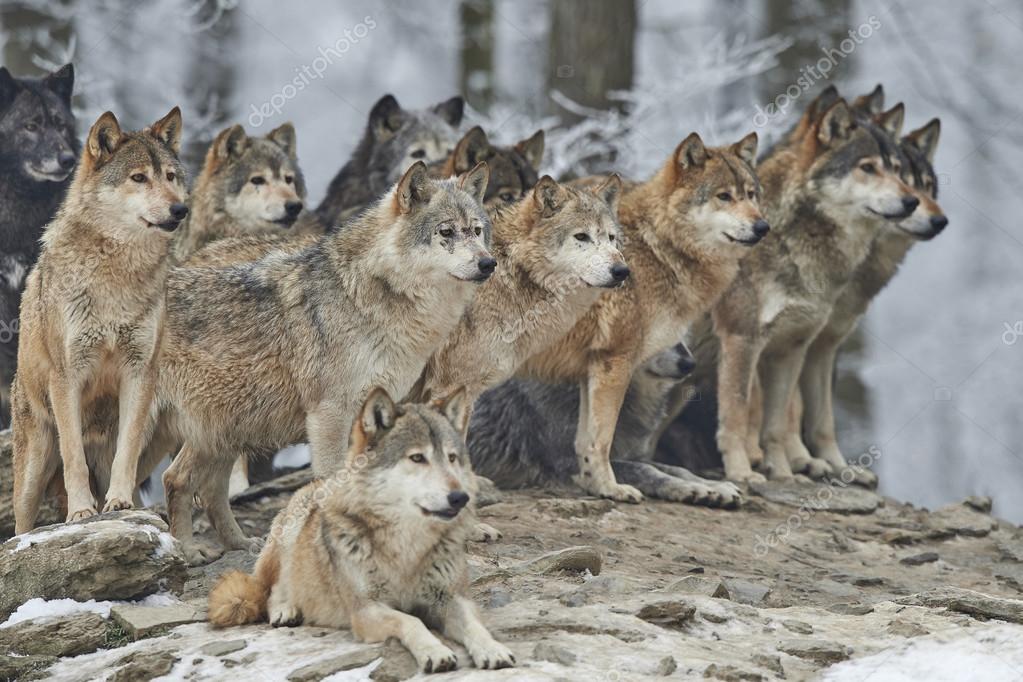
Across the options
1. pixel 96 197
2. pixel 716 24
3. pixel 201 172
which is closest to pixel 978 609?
pixel 96 197

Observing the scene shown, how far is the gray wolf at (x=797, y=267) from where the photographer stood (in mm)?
11609

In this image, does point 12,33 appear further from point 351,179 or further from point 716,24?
point 716,24

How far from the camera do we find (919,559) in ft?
33.2

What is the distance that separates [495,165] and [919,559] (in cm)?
411

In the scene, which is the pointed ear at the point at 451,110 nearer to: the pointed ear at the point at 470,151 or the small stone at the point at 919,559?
the pointed ear at the point at 470,151

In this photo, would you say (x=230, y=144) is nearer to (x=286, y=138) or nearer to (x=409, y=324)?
(x=286, y=138)

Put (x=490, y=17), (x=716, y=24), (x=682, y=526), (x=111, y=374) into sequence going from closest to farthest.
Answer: (x=111, y=374) → (x=682, y=526) → (x=490, y=17) → (x=716, y=24)

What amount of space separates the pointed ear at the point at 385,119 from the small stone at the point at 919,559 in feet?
18.0

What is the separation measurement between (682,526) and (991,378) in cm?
1190

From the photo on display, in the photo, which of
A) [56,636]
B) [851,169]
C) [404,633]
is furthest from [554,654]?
[851,169]

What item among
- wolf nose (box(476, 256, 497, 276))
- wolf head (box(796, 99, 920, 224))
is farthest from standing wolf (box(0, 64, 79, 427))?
wolf head (box(796, 99, 920, 224))

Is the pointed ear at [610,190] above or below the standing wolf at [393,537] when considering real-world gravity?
above

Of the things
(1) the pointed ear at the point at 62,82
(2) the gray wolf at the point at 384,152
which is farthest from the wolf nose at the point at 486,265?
(1) the pointed ear at the point at 62,82

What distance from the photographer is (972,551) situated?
10.6 m
